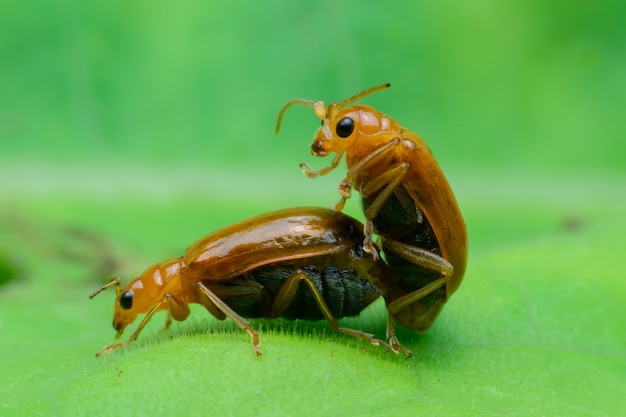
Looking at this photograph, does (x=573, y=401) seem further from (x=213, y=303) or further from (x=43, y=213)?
(x=43, y=213)

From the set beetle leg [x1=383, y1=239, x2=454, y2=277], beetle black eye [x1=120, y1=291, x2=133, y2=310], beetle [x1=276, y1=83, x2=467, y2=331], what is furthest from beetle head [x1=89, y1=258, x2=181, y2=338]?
beetle leg [x1=383, y1=239, x2=454, y2=277]

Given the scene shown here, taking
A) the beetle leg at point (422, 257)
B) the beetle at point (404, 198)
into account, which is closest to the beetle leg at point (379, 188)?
the beetle at point (404, 198)

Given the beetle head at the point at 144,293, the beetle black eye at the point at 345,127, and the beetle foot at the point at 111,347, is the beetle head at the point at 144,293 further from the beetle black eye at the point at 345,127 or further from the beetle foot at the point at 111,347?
the beetle black eye at the point at 345,127

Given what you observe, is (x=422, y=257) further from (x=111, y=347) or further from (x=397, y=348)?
(x=111, y=347)

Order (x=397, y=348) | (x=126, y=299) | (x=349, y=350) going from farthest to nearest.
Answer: (x=126, y=299), (x=397, y=348), (x=349, y=350)

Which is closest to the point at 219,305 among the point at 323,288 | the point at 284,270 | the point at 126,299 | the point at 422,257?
the point at 284,270

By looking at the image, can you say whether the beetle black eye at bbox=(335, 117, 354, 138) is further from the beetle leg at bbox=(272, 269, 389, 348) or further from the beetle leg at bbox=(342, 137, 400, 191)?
the beetle leg at bbox=(272, 269, 389, 348)

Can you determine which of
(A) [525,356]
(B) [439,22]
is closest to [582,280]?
(A) [525,356]
